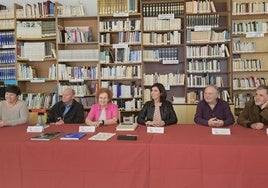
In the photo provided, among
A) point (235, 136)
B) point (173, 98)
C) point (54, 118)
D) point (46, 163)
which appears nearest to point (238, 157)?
point (235, 136)

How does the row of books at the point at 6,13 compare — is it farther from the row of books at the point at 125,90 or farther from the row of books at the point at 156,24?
the row of books at the point at 156,24

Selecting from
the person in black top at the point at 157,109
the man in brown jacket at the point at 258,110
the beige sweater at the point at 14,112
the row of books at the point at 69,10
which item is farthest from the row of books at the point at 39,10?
the man in brown jacket at the point at 258,110

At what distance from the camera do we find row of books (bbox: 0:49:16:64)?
575 centimetres

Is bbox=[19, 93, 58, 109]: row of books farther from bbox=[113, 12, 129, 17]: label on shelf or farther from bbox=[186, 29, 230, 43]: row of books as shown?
bbox=[186, 29, 230, 43]: row of books

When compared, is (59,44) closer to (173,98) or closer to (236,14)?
(173,98)

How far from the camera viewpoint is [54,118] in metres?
4.26

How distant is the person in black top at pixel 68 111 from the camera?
414cm

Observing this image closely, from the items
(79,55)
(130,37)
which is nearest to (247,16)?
(130,37)

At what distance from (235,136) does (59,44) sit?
13.0ft

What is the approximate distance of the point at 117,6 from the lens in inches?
214

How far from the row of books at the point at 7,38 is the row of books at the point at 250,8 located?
416cm

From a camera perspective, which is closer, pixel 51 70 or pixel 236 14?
pixel 236 14

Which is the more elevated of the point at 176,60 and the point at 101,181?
the point at 176,60

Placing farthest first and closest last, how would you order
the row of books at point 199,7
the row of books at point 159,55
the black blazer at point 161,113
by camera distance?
the row of books at point 159,55, the row of books at point 199,7, the black blazer at point 161,113
